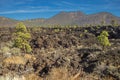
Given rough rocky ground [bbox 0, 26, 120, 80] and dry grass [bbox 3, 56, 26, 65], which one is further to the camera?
dry grass [bbox 3, 56, 26, 65]


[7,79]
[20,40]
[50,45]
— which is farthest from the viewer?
[50,45]

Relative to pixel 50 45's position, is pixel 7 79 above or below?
above

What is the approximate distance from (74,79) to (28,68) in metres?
5.47

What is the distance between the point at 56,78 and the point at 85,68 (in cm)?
911

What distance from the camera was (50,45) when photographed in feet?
133

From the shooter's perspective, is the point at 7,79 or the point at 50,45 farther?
the point at 50,45

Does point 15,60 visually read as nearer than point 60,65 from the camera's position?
No

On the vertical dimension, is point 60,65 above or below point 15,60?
above

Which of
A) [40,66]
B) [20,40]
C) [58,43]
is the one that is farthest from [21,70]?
[58,43]

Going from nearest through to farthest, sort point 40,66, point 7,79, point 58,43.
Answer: point 7,79 → point 40,66 → point 58,43

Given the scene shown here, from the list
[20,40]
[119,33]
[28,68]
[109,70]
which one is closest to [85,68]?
[109,70]

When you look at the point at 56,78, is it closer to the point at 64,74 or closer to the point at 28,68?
the point at 64,74

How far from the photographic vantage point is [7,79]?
8.71m

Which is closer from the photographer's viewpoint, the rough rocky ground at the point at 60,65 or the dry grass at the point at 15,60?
the rough rocky ground at the point at 60,65
